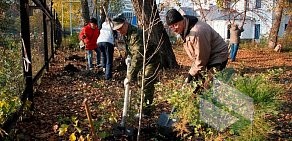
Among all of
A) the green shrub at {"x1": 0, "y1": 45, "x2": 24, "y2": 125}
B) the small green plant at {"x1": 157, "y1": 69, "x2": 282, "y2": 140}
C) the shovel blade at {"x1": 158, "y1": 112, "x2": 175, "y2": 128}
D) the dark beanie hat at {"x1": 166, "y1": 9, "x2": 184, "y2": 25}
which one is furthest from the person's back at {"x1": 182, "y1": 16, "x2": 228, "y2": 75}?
the green shrub at {"x1": 0, "y1": 45, "x2": 24, "y2": 125}

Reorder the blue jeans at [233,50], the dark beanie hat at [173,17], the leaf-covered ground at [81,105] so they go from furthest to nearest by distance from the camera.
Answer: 1. the blue jeans at [233,50]
2. the leaf-covered ground at [81,105]
3. the dark beanie hat at [173,17]

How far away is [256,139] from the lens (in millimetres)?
3717

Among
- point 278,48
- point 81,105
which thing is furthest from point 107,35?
point 278,48

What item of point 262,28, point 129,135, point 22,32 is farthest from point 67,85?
point 262,28

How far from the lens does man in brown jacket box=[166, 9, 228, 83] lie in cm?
432

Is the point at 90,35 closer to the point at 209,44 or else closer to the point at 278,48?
the point at 209,44

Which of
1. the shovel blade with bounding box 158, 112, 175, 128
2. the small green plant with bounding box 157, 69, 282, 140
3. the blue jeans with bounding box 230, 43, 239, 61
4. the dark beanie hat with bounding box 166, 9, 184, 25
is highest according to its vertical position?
the dark beanie hat with bounding box 166, 9, 184, 25

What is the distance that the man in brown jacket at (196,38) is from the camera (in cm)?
432

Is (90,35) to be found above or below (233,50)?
above

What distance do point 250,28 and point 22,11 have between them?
39170 millimetres

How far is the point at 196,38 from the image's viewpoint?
435 cm

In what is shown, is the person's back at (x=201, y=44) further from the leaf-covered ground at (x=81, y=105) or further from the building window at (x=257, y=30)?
the building window at (x=257, y=30)

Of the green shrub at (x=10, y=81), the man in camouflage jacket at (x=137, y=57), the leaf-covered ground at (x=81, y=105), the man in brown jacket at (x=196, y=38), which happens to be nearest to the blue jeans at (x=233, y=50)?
the leaf-covered ground at (x=81, y=105)

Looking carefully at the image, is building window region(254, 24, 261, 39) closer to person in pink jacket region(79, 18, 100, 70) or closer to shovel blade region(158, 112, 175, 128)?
person in pink jacket region(79, 18, 100, 70)
